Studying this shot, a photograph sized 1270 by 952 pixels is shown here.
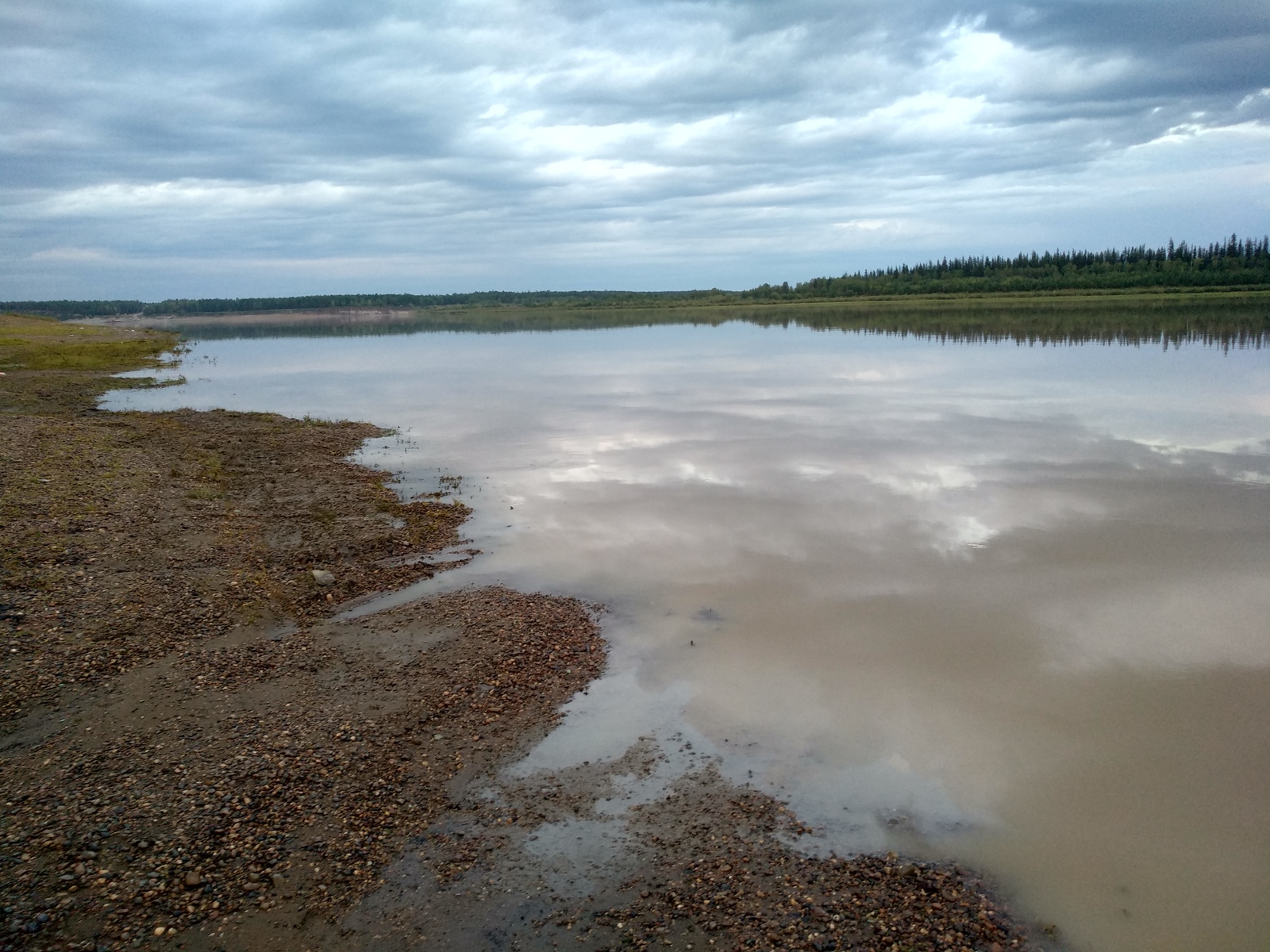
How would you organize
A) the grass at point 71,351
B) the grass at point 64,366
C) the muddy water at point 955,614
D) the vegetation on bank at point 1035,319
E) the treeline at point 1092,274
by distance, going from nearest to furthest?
the muddy water at point 955,614
the grass at point 64,366
the grass at point 71,351
the vegetation on bank at point 1035,319
the treeline at point 1092,274

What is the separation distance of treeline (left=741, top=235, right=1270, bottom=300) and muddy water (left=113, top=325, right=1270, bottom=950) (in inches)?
4947

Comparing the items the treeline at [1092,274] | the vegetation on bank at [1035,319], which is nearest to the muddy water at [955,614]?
the vegetation on bank at [1035,319]

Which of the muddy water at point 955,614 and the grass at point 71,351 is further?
the grass at point 71,351

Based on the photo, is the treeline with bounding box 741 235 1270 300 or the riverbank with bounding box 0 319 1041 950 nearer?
the riverbank with bounding box 0 319 1041 950

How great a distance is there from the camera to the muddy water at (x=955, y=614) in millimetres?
7363

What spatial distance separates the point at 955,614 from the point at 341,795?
29.2 feet

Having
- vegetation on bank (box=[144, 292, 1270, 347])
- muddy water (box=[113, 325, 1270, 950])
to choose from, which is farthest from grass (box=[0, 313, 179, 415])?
vegetation on bank (box=[144, 292, 1270, 347])

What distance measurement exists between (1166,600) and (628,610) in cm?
833

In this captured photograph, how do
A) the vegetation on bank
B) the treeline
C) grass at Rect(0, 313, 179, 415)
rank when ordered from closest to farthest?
grass at Rect(0, 313, 179, 415) < the vegetation on bank < the treeline

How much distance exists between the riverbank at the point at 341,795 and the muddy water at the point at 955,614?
2.33 ft

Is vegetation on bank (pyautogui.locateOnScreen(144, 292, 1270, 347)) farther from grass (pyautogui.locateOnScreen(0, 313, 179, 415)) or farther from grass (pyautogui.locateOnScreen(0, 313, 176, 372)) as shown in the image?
grass (pyautogui.locateOnScreen(0, 313, 179, 415))

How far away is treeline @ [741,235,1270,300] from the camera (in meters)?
132

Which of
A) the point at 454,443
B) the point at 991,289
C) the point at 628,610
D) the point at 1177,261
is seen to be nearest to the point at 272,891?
the point at 628,610

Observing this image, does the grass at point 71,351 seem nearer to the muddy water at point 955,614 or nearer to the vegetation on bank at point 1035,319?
the muddy water at point 955,614
